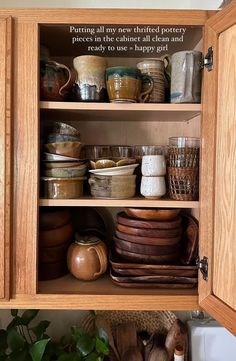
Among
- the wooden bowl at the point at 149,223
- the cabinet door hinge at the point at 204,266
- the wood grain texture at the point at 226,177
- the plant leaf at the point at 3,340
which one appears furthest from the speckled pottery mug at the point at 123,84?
the plant leaf at the point at 3,340

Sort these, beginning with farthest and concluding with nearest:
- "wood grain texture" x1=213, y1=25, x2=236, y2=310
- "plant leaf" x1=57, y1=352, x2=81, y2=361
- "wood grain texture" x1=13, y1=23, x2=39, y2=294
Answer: "plant leaf" x1=57, y1=352, x2=81, y2=361
"wood grain texture" x1=13, y1=23, x2=39, y2=294
"wood grain texture" x1=213, y1=25, x2=236, y2=310

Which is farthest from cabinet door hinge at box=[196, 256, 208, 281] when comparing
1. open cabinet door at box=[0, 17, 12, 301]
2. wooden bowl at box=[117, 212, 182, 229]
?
open cabinet door at box=[0, 17, 12, 301]

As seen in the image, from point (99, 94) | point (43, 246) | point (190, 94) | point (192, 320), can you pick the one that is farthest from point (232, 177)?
point (192, 320)

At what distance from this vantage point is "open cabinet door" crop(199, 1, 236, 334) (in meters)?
0.62

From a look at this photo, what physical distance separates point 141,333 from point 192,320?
18cm

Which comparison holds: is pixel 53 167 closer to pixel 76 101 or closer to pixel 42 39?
pixel 76 101

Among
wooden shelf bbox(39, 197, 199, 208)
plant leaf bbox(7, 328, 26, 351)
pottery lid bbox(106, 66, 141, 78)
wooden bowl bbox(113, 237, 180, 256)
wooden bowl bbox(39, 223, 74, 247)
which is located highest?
pottery lid bbox(106, 66, 141, 78)

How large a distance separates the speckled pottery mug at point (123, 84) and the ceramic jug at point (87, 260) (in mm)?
390

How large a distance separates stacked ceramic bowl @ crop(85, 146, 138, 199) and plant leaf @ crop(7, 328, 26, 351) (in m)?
0.48

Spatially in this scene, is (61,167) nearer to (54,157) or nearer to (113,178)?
(54,157)

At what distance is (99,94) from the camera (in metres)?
0.78

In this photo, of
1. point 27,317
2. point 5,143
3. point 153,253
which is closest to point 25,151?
point 5,143

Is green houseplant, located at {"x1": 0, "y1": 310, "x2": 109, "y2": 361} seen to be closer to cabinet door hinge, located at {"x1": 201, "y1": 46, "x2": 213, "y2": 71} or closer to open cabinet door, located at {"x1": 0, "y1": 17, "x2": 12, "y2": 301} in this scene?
open cabinet door, located at {"x1": 0, "y1": 17, "x2": 12, "y2": 301}

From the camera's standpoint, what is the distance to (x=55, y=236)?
814 millimetres
